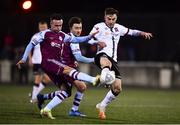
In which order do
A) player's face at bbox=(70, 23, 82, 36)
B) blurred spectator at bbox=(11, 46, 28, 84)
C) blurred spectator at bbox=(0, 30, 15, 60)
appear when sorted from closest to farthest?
player's face at bbox=(70, 23, 82, 36) < blurred spectator at bbox=(11, 46, 28, 84) < blurred spectator at bbox=(0, 30, 15, 60)

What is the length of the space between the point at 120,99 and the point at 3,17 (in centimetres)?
1232

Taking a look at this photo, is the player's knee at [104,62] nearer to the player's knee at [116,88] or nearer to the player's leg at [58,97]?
the player's knee at [116,88]

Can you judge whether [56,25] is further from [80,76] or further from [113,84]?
[113,84]

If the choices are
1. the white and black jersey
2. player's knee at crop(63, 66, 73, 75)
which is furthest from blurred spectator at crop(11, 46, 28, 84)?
player's knee at crop(63, 66, 73, 75)

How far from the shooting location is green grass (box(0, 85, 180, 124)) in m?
15.1

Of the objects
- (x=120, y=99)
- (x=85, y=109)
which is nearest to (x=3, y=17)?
(x=120, y=99)

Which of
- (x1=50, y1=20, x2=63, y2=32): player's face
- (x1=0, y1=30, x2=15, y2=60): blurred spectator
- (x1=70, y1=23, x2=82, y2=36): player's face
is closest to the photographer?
(x1=50, y1=20, x2=63, y2=32): player's face

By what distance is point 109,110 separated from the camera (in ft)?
58.5

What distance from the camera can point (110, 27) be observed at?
1596cm

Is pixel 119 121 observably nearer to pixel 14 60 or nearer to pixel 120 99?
pixel 120 99

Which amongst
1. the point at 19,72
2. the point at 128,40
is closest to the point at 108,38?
the point at 128,40

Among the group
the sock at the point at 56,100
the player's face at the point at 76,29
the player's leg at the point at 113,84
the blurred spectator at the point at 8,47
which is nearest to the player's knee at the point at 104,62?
the player's leg at the point at 113,84

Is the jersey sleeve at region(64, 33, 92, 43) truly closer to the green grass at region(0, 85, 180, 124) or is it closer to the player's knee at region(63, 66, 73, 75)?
the player's knee at region(63, 66, 73, 75)

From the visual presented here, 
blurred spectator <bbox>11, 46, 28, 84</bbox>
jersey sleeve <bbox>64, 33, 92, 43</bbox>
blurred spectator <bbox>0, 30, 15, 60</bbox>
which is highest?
→ jersey sleeve <bbox>64, 33, 92, 43</bbox>
